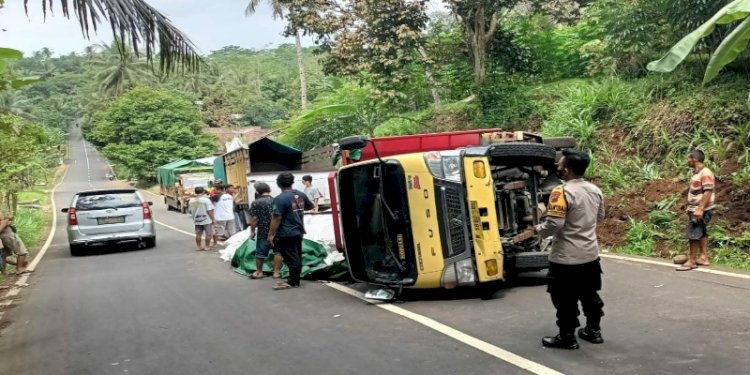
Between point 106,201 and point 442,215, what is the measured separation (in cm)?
1108

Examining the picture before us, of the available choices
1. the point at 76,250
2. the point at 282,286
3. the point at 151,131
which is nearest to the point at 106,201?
the point at 76,250

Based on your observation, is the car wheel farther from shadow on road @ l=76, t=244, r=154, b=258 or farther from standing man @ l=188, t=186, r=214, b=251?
standing man @ l=188, t=186, r=214, b=251

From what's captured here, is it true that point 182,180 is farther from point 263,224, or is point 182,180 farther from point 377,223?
point 377,223

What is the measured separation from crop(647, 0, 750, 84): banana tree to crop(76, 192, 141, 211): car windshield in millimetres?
14339

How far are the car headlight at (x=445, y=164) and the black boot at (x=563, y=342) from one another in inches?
92.9

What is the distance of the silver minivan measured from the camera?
15234mm

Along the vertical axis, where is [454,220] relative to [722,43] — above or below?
below

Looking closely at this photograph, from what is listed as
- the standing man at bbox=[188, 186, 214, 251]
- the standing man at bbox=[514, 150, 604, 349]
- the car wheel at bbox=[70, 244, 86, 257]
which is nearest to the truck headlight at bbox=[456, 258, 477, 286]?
the standing man at bbox=[514, 150, 604, 349]

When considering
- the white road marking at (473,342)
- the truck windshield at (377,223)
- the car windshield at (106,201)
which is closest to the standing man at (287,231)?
the truck windshield at (377,223)

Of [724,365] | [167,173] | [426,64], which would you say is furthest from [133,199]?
[167,173]

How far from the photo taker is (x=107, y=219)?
15.4m

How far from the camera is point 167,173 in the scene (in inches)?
1443

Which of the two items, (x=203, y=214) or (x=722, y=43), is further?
(x=203, y=214)

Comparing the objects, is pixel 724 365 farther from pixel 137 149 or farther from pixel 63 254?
pixel 137 149
